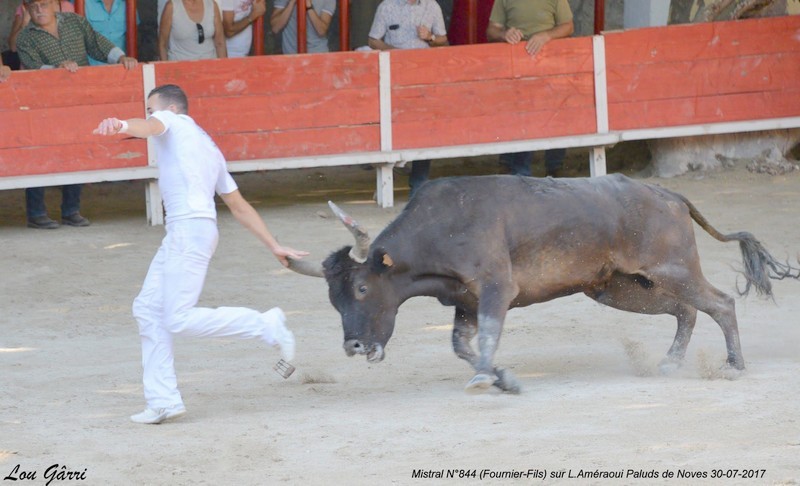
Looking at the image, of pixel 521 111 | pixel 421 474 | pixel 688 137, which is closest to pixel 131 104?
pixel 521 111

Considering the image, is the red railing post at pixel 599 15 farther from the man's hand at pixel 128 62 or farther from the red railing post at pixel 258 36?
the man's hand at pixel 128 62

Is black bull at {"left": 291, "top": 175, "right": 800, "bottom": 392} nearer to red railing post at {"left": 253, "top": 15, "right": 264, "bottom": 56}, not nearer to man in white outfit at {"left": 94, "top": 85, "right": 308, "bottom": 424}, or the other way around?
man in white outfit at {"left": 94, "top": 85, "right": 308, "bottom": 424}

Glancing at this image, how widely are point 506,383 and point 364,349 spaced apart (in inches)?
26.0

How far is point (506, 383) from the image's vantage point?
599 centimetres

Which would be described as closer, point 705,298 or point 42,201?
point 705,298

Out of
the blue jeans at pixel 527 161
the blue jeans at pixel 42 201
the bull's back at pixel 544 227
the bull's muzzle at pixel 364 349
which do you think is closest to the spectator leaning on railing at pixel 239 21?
the blue jeans at pixel 42 201

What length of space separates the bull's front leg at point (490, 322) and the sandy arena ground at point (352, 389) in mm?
140

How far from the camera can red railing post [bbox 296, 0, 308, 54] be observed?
37.9ft

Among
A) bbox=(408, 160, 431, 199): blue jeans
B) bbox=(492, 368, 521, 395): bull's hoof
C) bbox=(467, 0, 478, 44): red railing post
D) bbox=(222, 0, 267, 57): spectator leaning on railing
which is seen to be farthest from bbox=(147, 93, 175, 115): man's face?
bbox=(467, 0, 478, 44): red railing post

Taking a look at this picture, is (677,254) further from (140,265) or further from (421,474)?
(140,265)

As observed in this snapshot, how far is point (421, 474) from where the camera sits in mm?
4719

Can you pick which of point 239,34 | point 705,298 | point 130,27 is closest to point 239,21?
point 239,34

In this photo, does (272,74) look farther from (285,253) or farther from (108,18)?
(285,253)

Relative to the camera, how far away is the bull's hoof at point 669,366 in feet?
21.4
